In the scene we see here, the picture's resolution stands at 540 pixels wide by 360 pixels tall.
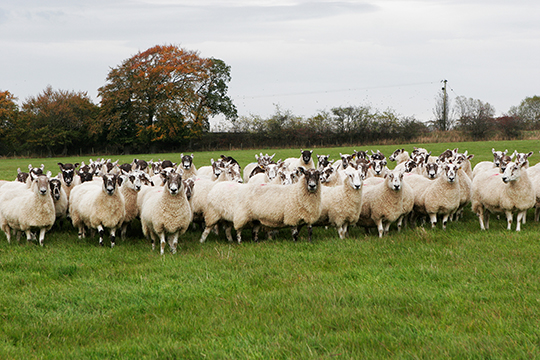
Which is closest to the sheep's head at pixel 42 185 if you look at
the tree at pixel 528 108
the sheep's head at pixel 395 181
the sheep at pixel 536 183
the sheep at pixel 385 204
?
the sheep at pixel 385 204

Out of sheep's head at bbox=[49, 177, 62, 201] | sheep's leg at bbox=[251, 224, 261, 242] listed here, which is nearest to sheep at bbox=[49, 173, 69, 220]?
sheep's head at bbox=[49, 177, 62, 201]

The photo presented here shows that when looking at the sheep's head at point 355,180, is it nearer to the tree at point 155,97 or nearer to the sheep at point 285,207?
the sheep at point 285,207

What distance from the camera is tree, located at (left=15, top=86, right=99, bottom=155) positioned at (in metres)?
61.1

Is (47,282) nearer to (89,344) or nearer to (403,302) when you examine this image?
(89,344)

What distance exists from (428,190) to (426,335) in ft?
20.3

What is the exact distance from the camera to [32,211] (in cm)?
924

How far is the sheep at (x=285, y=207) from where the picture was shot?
9258 millimetres

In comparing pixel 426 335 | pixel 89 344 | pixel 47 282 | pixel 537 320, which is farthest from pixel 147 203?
pixel 537 320

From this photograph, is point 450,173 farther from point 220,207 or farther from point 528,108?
point 528,108

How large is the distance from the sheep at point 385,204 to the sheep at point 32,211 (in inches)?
254

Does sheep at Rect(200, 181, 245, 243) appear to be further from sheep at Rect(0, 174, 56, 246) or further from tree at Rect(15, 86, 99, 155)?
tree at Rect(15, 86, 99, 155)

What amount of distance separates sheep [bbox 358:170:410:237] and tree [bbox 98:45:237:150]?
4877 cm

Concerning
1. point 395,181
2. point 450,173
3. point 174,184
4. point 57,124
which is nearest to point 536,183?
point 450,173

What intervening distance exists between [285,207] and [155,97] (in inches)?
1990
